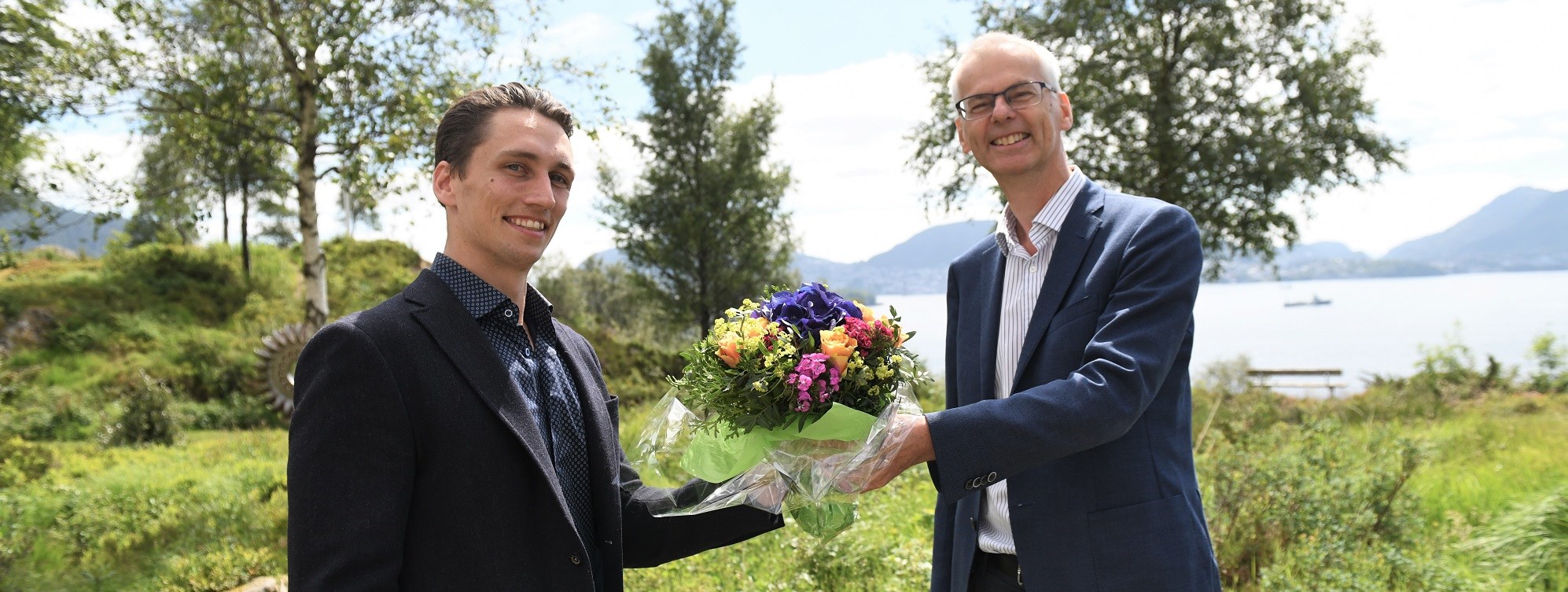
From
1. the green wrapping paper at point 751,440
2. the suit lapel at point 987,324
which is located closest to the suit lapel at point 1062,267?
the suit lapel at point 987,324

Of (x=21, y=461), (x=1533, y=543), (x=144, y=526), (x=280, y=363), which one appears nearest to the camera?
(x=1533, y=543)

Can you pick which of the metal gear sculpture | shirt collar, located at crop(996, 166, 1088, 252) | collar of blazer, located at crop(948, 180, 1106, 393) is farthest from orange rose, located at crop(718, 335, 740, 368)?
the metal gear sculpture

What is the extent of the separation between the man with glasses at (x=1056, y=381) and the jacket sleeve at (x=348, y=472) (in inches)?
41.3

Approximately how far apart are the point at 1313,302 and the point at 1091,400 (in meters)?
149

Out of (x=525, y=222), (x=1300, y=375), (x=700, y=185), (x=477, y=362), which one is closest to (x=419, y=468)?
(x=477, y=362)

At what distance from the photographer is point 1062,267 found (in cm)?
254

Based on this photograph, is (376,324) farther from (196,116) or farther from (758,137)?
(758,137)

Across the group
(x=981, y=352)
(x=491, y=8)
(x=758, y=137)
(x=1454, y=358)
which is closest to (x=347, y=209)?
(x=758, y=137)

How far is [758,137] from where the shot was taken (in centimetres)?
2205

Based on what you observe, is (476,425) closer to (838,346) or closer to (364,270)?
(838,346)

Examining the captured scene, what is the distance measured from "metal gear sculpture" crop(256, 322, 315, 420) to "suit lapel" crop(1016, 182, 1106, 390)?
15.0 meters

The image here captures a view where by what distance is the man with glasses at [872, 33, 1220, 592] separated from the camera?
215cm

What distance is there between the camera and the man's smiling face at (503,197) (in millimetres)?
2086

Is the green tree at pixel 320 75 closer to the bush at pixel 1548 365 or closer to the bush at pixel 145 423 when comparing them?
the bush at pixel 145 423
